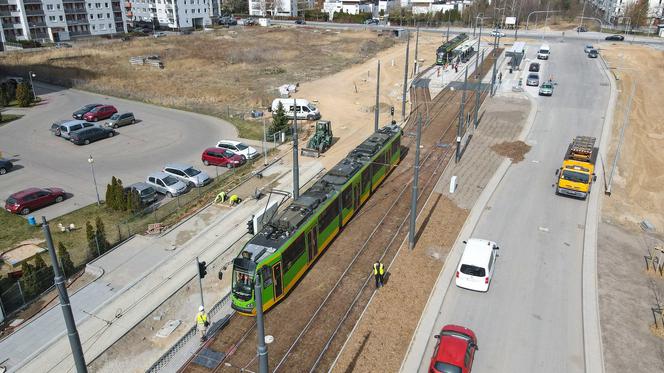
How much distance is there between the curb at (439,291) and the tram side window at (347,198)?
586cm

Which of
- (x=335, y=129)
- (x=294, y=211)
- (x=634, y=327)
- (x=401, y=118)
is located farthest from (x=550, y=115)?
(x=294, y=211)

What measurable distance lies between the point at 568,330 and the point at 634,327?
2.76m

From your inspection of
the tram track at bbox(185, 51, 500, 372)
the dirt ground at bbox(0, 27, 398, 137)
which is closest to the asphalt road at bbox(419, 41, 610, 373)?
the tram track at bbox(185, 51, 500, 372)

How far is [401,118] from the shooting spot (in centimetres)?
4759

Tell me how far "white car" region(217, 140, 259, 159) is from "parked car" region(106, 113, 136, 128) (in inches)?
548

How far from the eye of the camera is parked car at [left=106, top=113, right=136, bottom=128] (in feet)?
150

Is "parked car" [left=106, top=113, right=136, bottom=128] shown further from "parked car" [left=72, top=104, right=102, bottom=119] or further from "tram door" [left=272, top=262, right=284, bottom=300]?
"tram door" [left=272, top=262, right=284, bottom=300]

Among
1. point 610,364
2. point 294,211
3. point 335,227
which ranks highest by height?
point 294,211

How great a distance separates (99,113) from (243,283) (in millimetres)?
38063

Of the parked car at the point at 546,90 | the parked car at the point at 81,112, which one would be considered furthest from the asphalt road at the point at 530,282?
the parked car at the point at 81,112

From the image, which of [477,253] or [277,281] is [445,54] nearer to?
[477,253]

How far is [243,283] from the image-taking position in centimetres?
1841

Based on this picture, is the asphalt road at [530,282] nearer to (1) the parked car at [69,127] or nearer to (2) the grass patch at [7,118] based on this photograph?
(1) the parked car at [69,127]

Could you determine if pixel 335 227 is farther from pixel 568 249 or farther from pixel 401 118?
pixel 401 118
